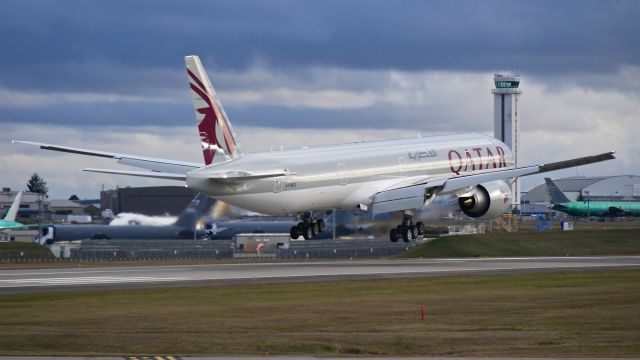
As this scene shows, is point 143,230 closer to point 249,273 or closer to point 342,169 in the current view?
point 342,169

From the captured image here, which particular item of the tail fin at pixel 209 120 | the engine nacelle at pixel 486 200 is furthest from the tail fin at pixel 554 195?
the tail fin at pixel 209 120

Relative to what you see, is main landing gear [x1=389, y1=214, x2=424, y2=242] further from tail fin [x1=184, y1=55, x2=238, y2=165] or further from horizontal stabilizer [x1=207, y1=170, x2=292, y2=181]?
tail fin [x1=184, y1=55, x2=238, y2=165]

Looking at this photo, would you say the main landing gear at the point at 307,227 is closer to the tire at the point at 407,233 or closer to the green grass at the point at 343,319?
the tire at the point at 407,233

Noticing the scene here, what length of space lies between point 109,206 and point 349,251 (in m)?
63.8

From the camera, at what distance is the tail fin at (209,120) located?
6028 cm

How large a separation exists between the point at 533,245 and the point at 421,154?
2000 cm

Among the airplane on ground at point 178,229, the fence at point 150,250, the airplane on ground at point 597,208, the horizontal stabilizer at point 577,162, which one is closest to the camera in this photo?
the horizontal stabilizer at point 577,162

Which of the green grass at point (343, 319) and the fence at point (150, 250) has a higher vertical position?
the fence at point (150, 250)

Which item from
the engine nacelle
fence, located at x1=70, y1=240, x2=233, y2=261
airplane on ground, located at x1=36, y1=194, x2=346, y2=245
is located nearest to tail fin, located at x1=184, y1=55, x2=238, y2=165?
airplane on ground, located at x1=36, y1=194, x2=346, y2=245

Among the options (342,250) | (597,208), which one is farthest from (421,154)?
(597,208)

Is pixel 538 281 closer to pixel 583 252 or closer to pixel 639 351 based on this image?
pixel 639 351

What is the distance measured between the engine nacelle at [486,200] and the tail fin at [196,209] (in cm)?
1603

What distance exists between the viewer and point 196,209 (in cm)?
7800

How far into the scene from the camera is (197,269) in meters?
68.0
